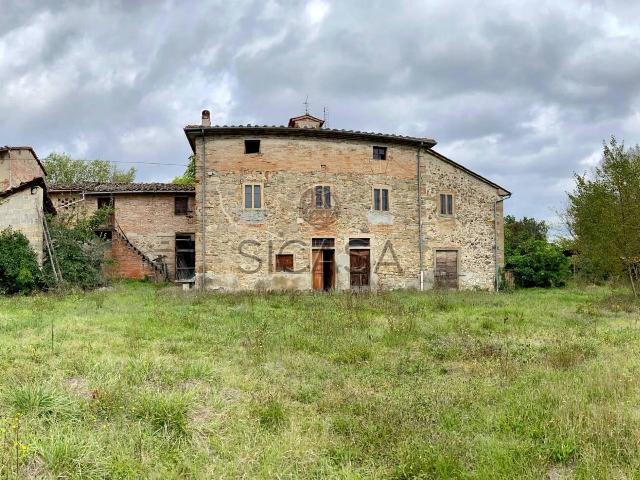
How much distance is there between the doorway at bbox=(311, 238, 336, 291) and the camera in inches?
813

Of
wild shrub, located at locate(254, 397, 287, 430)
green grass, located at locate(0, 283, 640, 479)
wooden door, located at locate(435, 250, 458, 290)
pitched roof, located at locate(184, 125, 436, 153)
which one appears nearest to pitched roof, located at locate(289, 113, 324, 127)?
pitched roof, located at locate(184, 125, 436, 153)

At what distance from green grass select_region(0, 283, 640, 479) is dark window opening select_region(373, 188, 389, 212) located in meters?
11.4

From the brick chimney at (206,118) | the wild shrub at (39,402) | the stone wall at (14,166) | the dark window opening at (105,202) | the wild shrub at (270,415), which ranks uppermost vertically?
the brick chimney at (206,118)

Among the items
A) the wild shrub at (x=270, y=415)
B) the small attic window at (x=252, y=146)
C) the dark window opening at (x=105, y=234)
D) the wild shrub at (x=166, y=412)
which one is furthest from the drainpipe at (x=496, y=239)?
the wild shrub at (x=166, y=412)

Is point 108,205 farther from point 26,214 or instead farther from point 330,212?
point 330,212

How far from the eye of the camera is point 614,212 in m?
17.0

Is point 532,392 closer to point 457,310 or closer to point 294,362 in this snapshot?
point 294,362

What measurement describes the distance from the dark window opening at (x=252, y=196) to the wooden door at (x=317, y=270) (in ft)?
10.8

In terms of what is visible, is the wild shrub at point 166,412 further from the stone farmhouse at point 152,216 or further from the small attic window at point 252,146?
the stone farmhouse at point 152,216

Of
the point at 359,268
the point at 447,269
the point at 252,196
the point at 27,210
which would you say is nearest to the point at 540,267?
the point at 447,269

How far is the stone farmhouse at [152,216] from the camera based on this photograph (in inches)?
979

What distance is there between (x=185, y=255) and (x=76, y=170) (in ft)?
75.9

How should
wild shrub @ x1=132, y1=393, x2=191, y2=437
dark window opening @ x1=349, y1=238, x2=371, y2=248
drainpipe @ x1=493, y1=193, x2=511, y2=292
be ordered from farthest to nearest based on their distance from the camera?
1. drainpipe @ x1=493, y1=193, x2=511, y2=292
2. dark window opening @ x1=349, y1=238, x2=371, y2=248
3. wild shrub @ x1=132, y1=393, x2=191, y2=437

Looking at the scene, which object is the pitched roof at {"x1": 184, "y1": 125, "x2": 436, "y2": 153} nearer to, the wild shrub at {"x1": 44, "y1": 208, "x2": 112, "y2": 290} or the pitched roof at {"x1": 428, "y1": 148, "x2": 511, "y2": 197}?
the pitched roof at {"x1": 428, "y1": 148, "x2": 511, "y2": 197}
